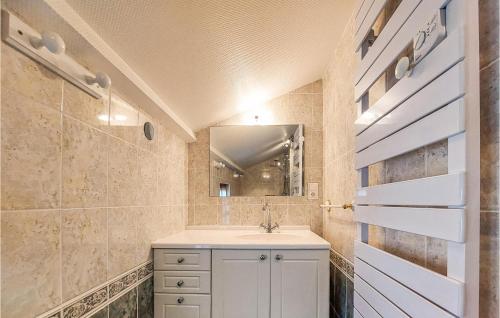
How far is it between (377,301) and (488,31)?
88cm

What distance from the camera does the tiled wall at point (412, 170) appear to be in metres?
0.57

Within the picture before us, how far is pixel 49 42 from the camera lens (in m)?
0.74

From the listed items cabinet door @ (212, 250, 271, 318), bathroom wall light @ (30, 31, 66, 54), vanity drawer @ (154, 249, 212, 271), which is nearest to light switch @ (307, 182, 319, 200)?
cabinet door @ (212, 250, 271, 318)

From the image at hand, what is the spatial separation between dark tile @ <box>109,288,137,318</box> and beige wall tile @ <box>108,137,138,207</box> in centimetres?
45

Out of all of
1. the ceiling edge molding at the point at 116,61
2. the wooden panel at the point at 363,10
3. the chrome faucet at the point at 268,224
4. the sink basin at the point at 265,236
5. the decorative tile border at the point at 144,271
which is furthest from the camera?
the chrome faucet at the point at 268,224

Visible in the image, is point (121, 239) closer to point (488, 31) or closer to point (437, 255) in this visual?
point (437, 255)

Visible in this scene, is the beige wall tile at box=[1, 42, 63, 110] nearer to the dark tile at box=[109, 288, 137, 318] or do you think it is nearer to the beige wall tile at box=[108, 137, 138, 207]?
the beige wall tile at box=[108, 137, 138, 207]

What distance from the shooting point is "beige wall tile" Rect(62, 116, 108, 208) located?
3.08 ft

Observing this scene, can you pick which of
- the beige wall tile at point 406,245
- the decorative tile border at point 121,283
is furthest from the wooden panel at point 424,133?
the decorative tile border at point 121,283

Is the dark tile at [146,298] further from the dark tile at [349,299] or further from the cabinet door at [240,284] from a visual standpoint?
the dark tile at [349,299]

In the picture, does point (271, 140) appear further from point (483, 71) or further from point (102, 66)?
point (483, 71)

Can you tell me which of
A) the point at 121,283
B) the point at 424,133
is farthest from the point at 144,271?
the point at 424,133

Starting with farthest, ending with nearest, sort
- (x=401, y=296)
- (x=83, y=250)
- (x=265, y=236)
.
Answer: (x=265, y=236), (x=83, y=250), (x=401, y=296)

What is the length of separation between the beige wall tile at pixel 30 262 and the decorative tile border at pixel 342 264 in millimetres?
1367
